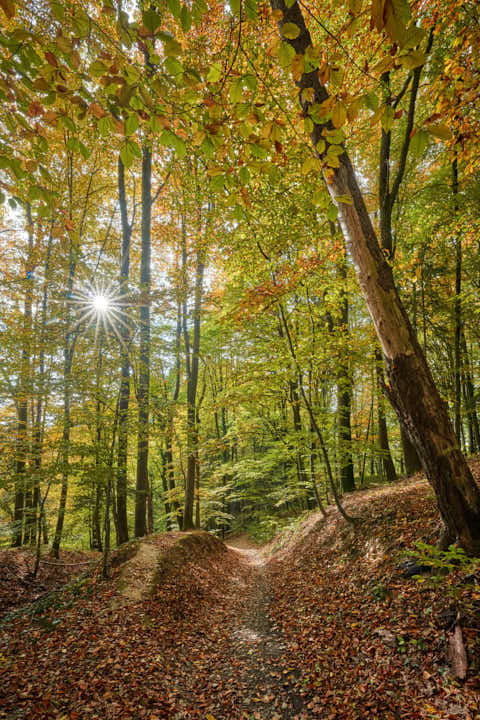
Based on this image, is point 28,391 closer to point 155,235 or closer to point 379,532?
point 379,532

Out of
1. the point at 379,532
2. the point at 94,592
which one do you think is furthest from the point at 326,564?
the point at 94,592

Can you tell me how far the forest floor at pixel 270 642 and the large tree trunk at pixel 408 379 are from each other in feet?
2.12

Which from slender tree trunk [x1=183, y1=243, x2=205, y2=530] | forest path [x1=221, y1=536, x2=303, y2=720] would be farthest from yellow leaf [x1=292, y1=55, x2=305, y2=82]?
slender tree trunk [x1=183, y1=243, x2=205, y2=530]

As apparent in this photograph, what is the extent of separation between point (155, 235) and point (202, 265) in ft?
8.49

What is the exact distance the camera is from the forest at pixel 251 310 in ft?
6.38

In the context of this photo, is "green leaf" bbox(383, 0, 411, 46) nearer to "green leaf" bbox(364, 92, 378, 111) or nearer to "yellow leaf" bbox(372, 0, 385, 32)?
"yellow leaf" bbox(372, 0, 385, 32)

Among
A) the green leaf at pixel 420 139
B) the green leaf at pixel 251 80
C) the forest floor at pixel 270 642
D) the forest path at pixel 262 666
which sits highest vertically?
the green leaf at pixel 251 80

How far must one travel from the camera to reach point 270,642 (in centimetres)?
435

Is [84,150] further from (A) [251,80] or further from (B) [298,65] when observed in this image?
(B) [298,65]

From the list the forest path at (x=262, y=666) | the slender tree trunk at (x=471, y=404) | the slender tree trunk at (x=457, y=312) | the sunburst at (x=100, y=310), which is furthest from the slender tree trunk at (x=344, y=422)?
the sunburst at (x=100, y=310)

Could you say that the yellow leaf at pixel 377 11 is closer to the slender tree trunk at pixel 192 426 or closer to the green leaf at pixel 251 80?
the green leaf at pixel 251 80

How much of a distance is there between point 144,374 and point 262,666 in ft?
19.7

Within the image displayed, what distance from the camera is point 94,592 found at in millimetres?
5285

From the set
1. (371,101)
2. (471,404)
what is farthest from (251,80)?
(471,404)
